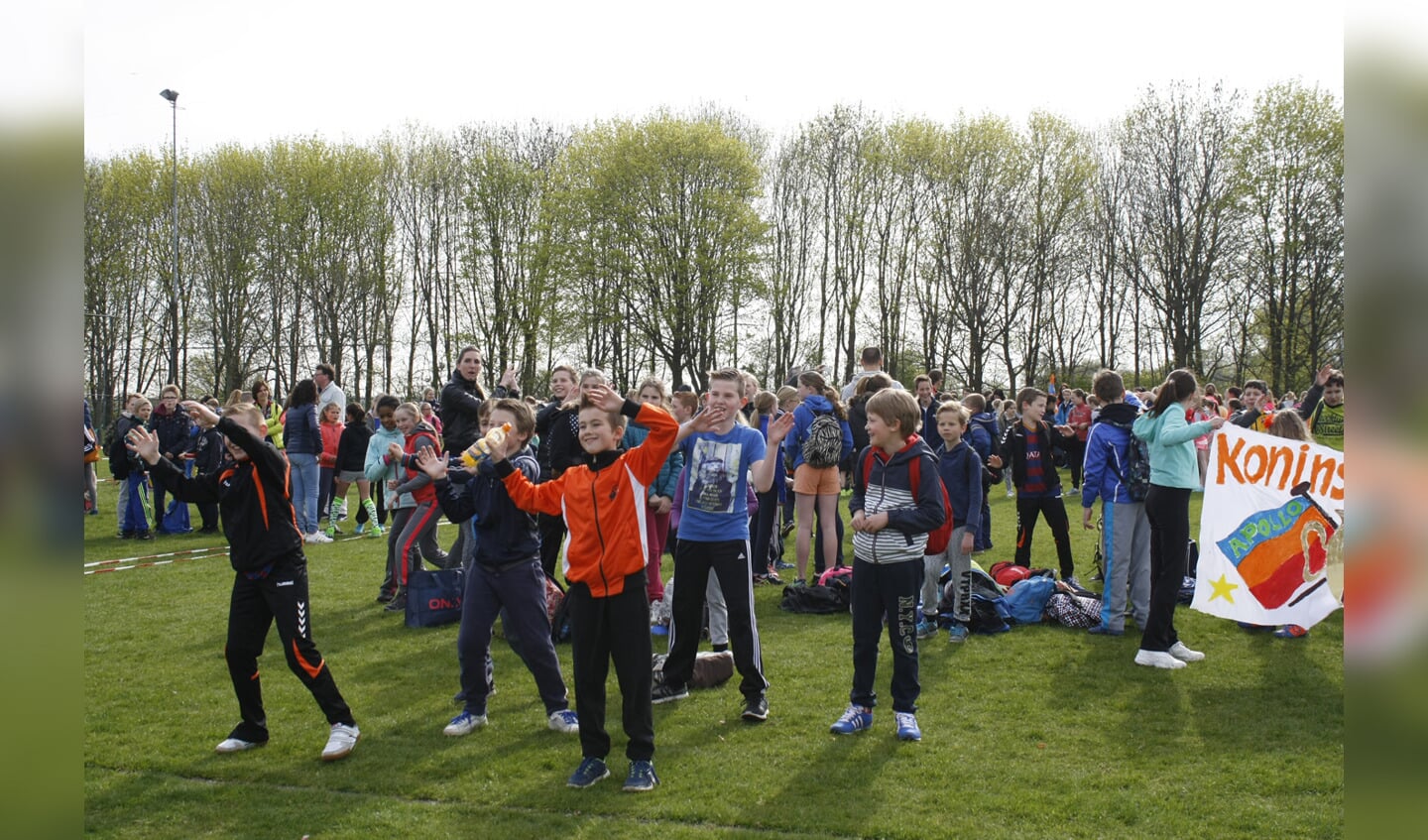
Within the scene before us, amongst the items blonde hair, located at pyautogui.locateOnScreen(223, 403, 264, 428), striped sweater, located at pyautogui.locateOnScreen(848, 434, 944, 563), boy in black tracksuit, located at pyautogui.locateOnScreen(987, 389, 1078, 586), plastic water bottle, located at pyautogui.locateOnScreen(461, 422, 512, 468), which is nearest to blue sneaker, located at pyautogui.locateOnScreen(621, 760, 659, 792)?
striped sweater, located at pyautogui.locateOnScreen(848, 434, 944, 563)

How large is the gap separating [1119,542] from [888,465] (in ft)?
11.4

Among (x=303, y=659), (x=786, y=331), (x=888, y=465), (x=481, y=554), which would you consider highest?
(x=786, y=331)

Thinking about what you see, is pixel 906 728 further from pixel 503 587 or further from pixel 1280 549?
pixel 1280 549

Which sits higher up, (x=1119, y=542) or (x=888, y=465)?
(x=888, y=465)

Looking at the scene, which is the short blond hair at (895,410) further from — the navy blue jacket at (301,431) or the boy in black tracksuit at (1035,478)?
the navy blue jacket at (301,431)

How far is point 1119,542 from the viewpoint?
852 centimetres

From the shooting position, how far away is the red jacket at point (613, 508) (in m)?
5.37

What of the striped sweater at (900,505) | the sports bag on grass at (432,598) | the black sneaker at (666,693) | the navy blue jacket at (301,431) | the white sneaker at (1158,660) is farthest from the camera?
the navy blue jacket at (301,431)

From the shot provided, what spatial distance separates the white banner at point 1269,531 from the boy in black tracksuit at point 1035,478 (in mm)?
2112

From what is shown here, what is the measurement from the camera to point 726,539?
6.51 meters

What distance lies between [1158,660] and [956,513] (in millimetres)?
2091

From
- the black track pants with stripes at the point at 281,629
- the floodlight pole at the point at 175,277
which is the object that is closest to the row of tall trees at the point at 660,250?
the floodlight pole at the point at 175,277

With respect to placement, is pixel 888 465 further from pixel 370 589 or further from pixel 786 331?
pixel 786 331

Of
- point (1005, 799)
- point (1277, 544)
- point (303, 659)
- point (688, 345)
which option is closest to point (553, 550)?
point (303, 659)
